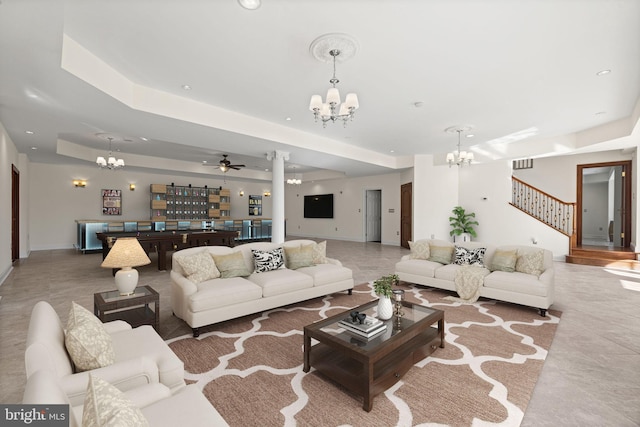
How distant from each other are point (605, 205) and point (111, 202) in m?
17.8

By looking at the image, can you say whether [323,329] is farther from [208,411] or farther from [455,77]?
[455,77]

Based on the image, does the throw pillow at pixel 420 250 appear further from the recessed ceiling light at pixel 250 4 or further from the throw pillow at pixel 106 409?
the throw pillow at pixel 106 409

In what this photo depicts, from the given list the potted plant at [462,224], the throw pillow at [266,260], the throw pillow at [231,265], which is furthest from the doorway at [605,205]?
the throw pillow at [231,265]

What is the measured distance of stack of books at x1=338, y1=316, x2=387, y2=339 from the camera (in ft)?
7.77

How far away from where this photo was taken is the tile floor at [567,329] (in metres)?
2.08

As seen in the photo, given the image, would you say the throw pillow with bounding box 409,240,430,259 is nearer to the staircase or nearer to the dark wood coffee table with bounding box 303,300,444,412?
the dark wood coffee table with bounding box 303,300,444,412

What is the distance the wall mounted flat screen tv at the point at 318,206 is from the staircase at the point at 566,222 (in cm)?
692

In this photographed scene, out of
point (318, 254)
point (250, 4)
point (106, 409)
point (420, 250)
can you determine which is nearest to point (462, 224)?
point (420, 250)

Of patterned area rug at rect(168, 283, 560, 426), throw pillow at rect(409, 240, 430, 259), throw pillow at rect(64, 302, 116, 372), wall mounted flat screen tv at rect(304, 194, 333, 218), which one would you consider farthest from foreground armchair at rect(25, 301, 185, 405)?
wall mounted flat screen tv at rect(304, 194, 333, 218)

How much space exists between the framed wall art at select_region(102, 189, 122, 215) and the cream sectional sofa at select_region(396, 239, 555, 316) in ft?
32.6

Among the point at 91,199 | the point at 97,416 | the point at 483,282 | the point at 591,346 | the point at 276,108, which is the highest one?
the point at 276,108

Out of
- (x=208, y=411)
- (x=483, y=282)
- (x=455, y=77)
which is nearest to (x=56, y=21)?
(x=208, y=411)

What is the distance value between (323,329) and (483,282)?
2922 mm

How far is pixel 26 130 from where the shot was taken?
558 cm
